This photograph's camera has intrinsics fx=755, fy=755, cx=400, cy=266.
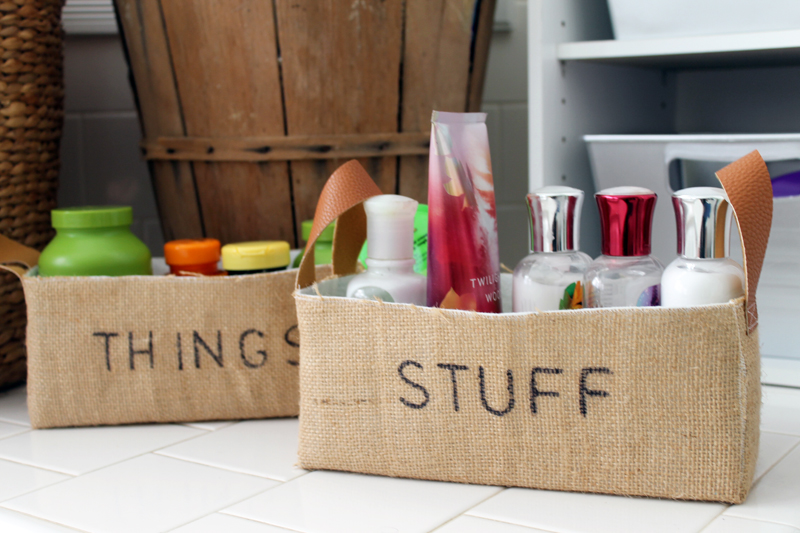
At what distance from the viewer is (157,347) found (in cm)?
59

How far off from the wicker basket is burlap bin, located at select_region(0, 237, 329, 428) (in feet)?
0.47

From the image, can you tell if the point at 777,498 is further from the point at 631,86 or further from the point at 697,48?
the point at 631,86

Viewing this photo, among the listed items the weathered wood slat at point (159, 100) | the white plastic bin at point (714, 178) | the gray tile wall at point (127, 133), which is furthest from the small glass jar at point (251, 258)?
the gray tile wall at point (127, 133)

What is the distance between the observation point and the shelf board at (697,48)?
2.07 ft

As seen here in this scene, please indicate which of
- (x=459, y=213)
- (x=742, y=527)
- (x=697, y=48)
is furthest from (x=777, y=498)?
(x=697, y=48)

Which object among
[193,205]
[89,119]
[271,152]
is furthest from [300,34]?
[89,119]

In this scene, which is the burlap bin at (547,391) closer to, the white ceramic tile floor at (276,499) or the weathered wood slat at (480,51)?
the white ceramic tile floor at (276,499)

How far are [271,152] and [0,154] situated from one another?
0.24 metres

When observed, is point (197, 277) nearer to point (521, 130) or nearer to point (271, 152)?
point (271, 152)

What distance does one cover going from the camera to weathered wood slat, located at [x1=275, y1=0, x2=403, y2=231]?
0.71 metres

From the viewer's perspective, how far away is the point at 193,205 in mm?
799

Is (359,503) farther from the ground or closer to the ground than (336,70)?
closer to the ground

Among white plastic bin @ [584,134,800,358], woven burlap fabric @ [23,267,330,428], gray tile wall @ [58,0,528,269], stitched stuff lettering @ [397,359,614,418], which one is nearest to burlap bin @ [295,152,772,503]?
stitched stuff lettering @ [397,359,614,418]

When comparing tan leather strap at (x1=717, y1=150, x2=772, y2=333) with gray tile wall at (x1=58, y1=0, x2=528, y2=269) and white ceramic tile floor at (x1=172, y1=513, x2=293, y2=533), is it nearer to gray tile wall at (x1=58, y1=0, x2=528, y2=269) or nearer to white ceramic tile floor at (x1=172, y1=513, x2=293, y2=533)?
white ceramic tile floor at (x1=172, y1=513, x2=293, y2=533)
